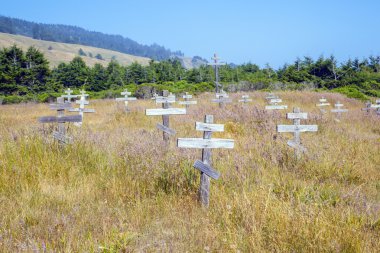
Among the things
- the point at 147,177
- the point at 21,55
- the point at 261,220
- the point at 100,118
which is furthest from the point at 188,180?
the point at 21,55

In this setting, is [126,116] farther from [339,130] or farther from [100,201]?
[100,201]

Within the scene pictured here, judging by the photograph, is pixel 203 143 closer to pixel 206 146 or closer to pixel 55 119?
pixel 206 146

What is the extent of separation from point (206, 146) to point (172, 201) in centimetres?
87

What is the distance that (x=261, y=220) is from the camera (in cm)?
342

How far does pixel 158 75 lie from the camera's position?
1972 inches

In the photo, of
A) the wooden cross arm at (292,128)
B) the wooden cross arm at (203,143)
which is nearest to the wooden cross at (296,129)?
the wooden cross arm at (292,128)

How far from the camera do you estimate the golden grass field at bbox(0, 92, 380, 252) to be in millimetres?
3102

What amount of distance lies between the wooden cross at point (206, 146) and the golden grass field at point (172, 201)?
0.57 ft

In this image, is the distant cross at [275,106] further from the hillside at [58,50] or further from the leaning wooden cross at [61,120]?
the hillside at [58,50]

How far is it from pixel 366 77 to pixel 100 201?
45090 millimetres

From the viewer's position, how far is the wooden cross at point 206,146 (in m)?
4.36

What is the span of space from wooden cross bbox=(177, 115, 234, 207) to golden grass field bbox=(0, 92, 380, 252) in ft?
0.57

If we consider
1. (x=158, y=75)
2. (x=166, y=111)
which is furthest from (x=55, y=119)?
(x=158, y=75)

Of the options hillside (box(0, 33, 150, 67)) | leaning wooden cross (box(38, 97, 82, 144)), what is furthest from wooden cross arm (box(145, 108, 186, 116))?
hillside (box(0, 33, 150, 67))
